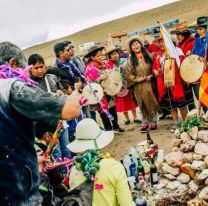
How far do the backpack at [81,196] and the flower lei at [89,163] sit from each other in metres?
0.07

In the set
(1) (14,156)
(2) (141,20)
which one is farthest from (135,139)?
(2) (141,20)

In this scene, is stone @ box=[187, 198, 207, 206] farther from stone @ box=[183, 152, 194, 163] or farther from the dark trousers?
the dark trousers

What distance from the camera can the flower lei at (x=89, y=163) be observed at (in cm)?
304

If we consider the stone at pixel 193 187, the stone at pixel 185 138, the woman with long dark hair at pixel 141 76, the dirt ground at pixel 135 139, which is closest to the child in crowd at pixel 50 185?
the stone at pixel 193 187

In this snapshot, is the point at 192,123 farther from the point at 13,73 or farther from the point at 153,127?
the point at 13,73

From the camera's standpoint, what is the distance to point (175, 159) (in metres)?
5.24

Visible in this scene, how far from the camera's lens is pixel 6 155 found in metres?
1.96

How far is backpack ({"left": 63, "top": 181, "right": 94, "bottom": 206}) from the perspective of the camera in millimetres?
2838

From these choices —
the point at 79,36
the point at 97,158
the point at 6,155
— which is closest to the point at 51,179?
the point at 97,158

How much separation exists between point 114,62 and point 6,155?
22.2ft

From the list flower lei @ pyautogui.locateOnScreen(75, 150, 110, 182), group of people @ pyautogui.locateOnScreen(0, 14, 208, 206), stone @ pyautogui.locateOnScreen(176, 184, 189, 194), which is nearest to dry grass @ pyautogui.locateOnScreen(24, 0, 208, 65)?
group of people @ pyautogui.locateOnScreen(0, 14, 208, 206)

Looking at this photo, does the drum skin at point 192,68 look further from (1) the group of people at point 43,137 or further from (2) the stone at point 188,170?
(2) the stone at point 188,170

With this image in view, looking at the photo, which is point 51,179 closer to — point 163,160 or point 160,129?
point 163,160

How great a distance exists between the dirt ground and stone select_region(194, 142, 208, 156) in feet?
5.00
